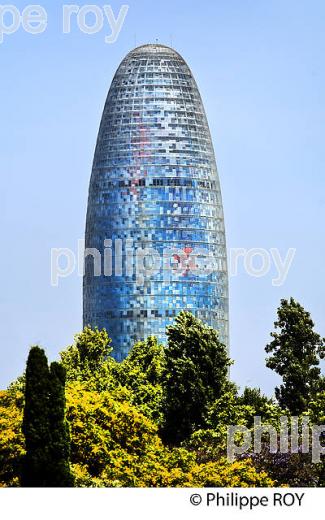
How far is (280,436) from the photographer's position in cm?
7350

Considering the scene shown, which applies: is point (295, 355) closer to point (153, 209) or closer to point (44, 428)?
point (44, 428)

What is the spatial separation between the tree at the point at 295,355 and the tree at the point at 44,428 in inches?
1062

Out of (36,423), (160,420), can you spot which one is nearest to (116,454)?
(36,423)

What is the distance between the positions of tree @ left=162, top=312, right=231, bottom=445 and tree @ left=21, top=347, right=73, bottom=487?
21.8 metres

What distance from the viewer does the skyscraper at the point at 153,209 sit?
17975 cm

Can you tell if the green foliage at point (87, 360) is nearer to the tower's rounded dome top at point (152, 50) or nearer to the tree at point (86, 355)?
the tree at point (86, 355)
